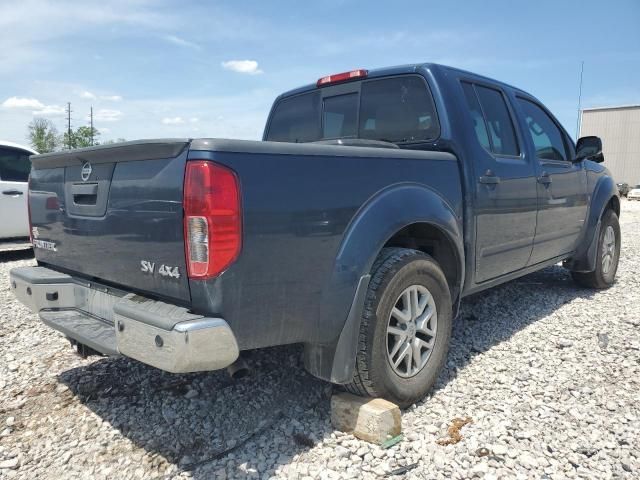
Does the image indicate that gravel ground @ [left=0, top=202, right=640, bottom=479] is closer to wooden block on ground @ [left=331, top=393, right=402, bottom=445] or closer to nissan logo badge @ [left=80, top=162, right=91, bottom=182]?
wooden block on ground @ [left=331, top=393, right=402, bottom=445]

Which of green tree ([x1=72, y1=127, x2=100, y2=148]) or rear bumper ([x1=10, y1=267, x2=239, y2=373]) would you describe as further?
green tree ([x1=72, y1=127, x2=100, y2=148])

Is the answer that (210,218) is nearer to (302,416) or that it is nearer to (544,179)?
(302,416)

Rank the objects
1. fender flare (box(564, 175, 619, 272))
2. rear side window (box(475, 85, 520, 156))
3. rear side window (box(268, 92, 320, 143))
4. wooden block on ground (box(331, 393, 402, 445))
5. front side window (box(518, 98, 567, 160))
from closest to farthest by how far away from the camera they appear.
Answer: wooden block on ground (box(331, 393, 402, 445)), rear side window (box(475, 85, 520, 156)), rear side window (box(268, 92, 320, 143)), front side window (box(518, 98, 567, 160)), fender flare (box(564, 175, 619, 272))

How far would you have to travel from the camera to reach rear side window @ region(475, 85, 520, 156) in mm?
3723

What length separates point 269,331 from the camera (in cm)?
217

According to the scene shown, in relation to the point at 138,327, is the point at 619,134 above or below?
above

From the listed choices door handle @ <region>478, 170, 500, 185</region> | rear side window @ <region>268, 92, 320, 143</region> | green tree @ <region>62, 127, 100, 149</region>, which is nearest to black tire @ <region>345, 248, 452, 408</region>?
door handle @ <region>478, 170, 500, 185</region>

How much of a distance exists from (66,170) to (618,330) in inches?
168

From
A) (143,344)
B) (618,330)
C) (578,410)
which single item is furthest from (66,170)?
(618,330)

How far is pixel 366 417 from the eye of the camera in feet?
8.16

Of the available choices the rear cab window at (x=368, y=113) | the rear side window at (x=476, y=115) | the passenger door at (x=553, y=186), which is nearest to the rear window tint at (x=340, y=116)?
the rear cab window at (x=368, y=113)

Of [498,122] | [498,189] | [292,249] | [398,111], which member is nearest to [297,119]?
[398,111]

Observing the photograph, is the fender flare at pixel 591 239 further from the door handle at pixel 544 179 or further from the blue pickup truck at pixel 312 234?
the blue pickup truck at pixel 312 234

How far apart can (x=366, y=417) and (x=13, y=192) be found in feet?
23.8
